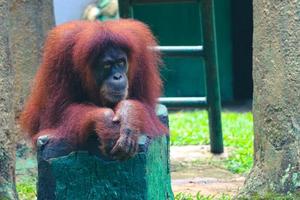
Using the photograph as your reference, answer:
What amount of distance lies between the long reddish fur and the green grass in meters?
1.78

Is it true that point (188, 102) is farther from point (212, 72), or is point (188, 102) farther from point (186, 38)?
point (186, 38)

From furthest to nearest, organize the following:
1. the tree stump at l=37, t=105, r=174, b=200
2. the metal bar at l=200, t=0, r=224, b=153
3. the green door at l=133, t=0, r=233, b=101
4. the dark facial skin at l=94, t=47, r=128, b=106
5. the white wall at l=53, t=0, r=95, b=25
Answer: the white wall at l=53, t=0, r=95, b=25 < the green door at l=133, t=0, r=233, b=101 < the metal bar at l=200, t=0, r=224, b=153 < the dark facial skin at l=94, t=47, r=128, b=106 < the tree stump at l=37, t=105, r=174, b=200

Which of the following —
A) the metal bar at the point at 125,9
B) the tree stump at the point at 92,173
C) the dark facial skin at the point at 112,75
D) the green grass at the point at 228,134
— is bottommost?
the green grass at the point at 228,134

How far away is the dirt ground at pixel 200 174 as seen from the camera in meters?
4.48

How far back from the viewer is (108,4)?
35.8 feet

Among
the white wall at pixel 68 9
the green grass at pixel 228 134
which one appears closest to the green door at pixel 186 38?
A: the white wall at pixel 68 9

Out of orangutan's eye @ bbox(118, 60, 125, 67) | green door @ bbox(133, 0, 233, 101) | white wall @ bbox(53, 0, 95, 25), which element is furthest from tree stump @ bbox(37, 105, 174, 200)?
white wall @ bbox(53, 0, 95, 25)

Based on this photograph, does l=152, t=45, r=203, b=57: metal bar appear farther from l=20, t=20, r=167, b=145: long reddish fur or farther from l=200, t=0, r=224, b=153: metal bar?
l=20, t=20, r=167, b=145: long reddish fur

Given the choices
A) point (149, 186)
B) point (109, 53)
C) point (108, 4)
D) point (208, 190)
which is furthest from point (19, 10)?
point (108, 4)

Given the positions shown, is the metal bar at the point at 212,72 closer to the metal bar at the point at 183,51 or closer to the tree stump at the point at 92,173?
the metal bar at the point at 183,51

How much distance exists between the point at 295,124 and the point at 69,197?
1.14 m

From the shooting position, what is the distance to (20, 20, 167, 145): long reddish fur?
302 cm

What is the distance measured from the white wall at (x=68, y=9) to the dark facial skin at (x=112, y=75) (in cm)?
711

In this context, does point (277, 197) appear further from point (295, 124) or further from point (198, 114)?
point (198, 114)
